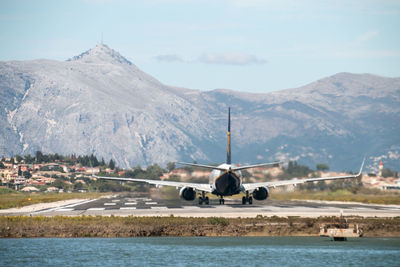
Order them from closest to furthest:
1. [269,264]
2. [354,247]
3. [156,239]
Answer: [269,264], [354,247], [156,239]

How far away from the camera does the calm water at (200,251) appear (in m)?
49.9

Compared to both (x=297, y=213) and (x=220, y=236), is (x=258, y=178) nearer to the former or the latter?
(x=297, y=213)

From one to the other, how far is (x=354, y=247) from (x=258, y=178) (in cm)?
6879

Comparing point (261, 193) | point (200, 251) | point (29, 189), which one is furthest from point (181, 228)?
point (29, 189)

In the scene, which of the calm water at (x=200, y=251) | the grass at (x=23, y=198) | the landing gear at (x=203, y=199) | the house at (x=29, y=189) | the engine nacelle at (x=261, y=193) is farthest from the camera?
the house at (x=29, y=189)

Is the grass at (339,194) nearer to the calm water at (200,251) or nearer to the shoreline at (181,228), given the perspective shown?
the shoreline at (181,228)

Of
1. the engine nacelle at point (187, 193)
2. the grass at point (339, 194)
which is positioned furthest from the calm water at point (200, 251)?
the grass at point (339, 194)

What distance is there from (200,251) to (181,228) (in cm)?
1032

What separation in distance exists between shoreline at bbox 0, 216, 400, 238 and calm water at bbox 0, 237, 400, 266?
158 centimetres

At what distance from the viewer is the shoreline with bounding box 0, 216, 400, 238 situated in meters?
64.3

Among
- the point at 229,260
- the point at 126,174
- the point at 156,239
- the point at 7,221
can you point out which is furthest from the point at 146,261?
the point at 126,174

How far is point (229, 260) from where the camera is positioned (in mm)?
50906

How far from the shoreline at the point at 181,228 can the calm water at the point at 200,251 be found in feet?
5.18

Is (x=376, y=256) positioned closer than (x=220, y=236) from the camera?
Yes
